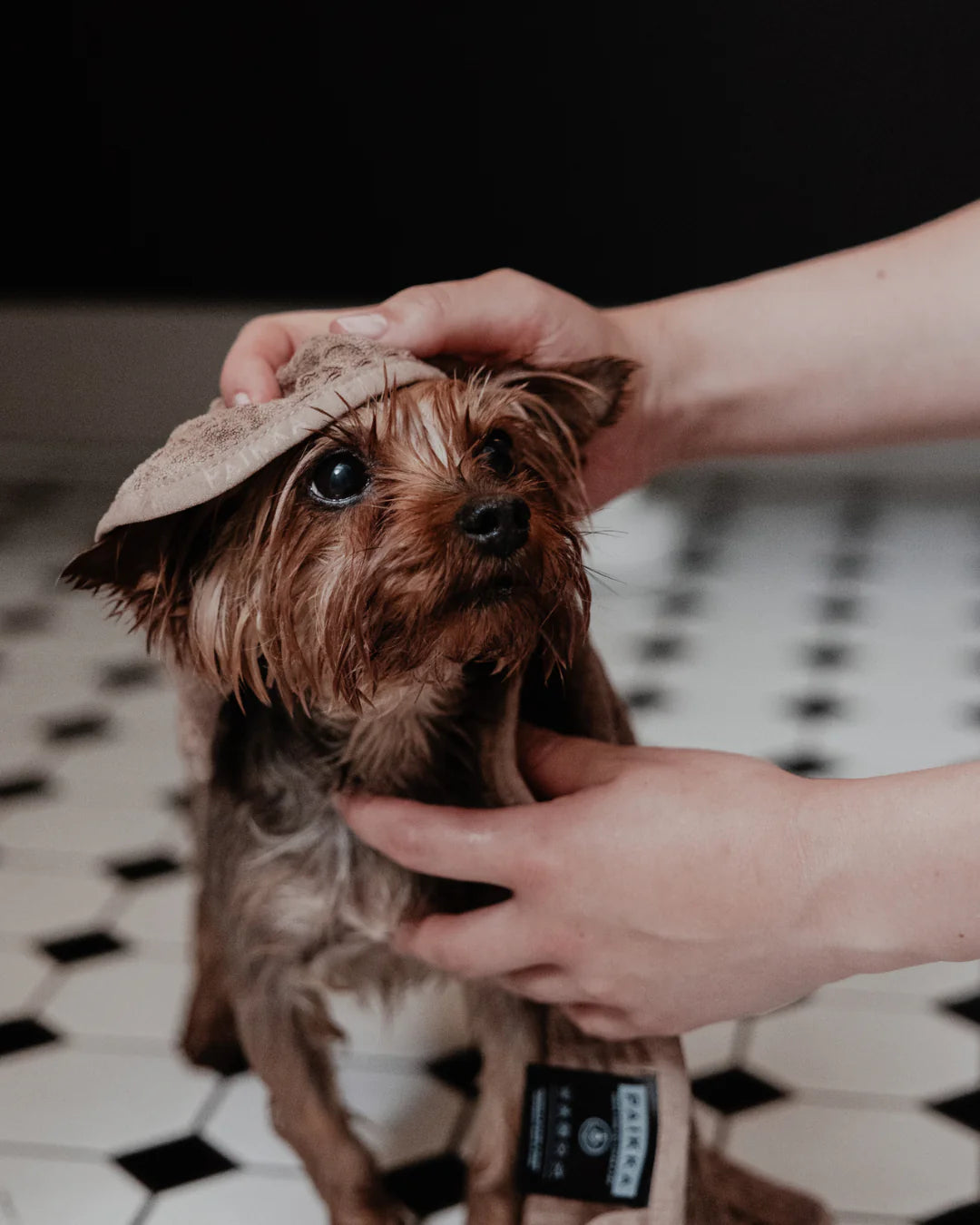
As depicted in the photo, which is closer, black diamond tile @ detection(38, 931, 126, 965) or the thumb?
the thumb

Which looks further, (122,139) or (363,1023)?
(122,139)

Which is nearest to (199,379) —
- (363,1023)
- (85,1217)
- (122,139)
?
(122,139)

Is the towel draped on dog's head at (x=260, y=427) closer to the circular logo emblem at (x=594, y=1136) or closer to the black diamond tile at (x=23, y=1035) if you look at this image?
the circular logo emblem at (x=594, y=1136)

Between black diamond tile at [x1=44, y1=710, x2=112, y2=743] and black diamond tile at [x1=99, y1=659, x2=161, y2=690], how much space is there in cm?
20

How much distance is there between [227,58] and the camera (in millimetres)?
6164

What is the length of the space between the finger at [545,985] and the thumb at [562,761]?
20cm

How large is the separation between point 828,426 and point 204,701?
992 millimetres

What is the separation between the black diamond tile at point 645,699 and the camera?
14.0 ft

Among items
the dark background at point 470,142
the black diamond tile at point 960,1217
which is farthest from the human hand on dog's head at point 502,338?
the dark background at point 470,142

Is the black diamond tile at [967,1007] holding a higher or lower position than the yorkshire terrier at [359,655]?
lower

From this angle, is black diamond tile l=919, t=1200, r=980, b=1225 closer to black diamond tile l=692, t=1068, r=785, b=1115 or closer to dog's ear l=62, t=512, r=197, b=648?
black diamond tile l=692, t=1068, r=785, b=1115

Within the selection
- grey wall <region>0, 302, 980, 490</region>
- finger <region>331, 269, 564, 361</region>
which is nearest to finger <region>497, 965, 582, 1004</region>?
finger <region>331, 269, 564, 361</region>

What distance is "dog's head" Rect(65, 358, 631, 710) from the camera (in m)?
1.55

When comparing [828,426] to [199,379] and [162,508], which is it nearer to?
[162,508]
